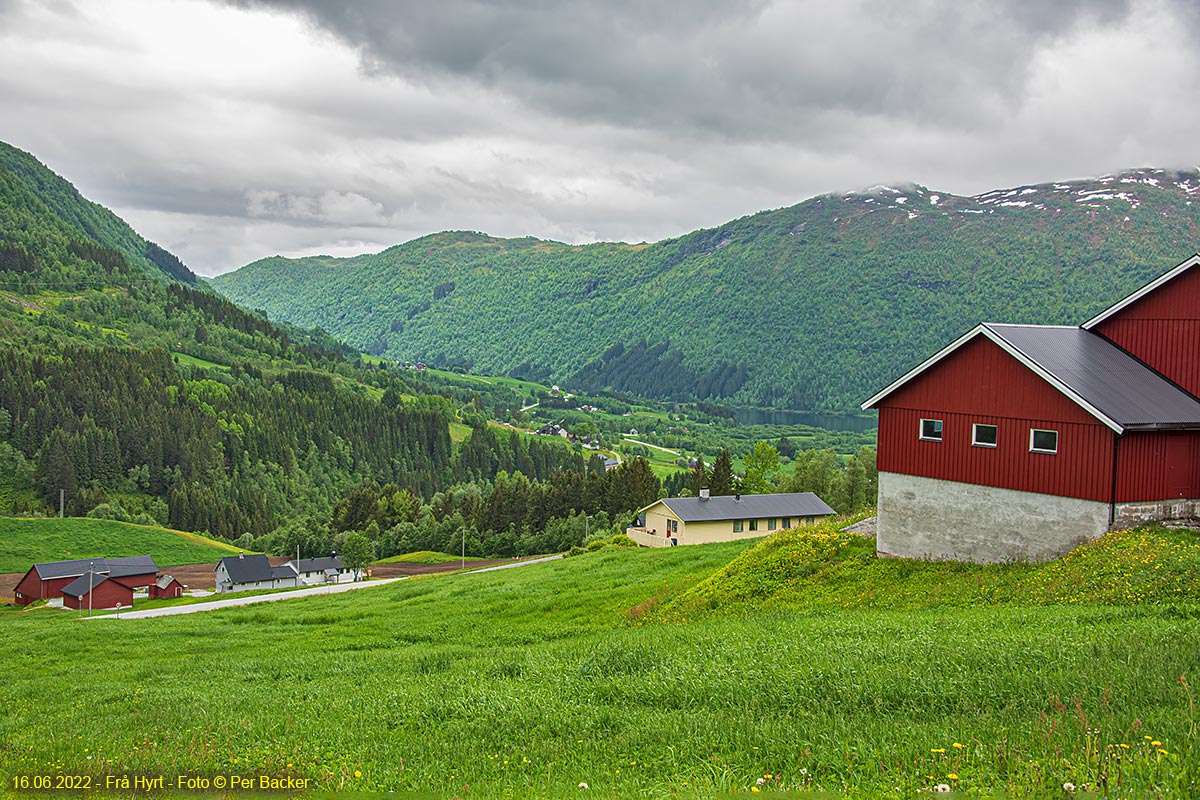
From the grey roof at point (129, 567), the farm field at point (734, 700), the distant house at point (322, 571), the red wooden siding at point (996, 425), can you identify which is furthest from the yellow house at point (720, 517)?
the grey roof at point (129, 567)

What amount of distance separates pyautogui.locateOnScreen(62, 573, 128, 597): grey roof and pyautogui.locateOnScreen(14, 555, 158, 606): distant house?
0.55 metres

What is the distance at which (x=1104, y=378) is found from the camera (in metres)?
23.4

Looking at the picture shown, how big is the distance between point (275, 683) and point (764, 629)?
11.6m

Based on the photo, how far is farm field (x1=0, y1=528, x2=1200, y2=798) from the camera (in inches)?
306

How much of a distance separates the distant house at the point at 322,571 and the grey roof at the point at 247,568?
4085 millimetres

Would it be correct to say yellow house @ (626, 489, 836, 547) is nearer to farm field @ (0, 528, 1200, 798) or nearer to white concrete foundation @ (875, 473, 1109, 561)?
white concrete foundation @ (875, 473, 1109, 561)

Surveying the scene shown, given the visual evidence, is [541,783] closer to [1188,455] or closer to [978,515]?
[978,515]

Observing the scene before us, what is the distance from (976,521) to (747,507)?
183 ft

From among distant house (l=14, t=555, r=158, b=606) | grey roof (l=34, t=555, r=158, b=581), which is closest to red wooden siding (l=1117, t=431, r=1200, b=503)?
distant house (l=14, t=555, r=158, b=606)

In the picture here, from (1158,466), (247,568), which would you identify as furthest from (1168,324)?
(247,568)

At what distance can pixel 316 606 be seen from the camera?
44344 millimetres

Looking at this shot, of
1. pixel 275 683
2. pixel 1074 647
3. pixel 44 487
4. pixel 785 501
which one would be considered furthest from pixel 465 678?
pixel 44 487

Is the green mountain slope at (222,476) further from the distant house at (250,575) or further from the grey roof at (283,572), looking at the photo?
the distant house at (250,575)

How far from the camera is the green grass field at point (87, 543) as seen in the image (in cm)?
9900
